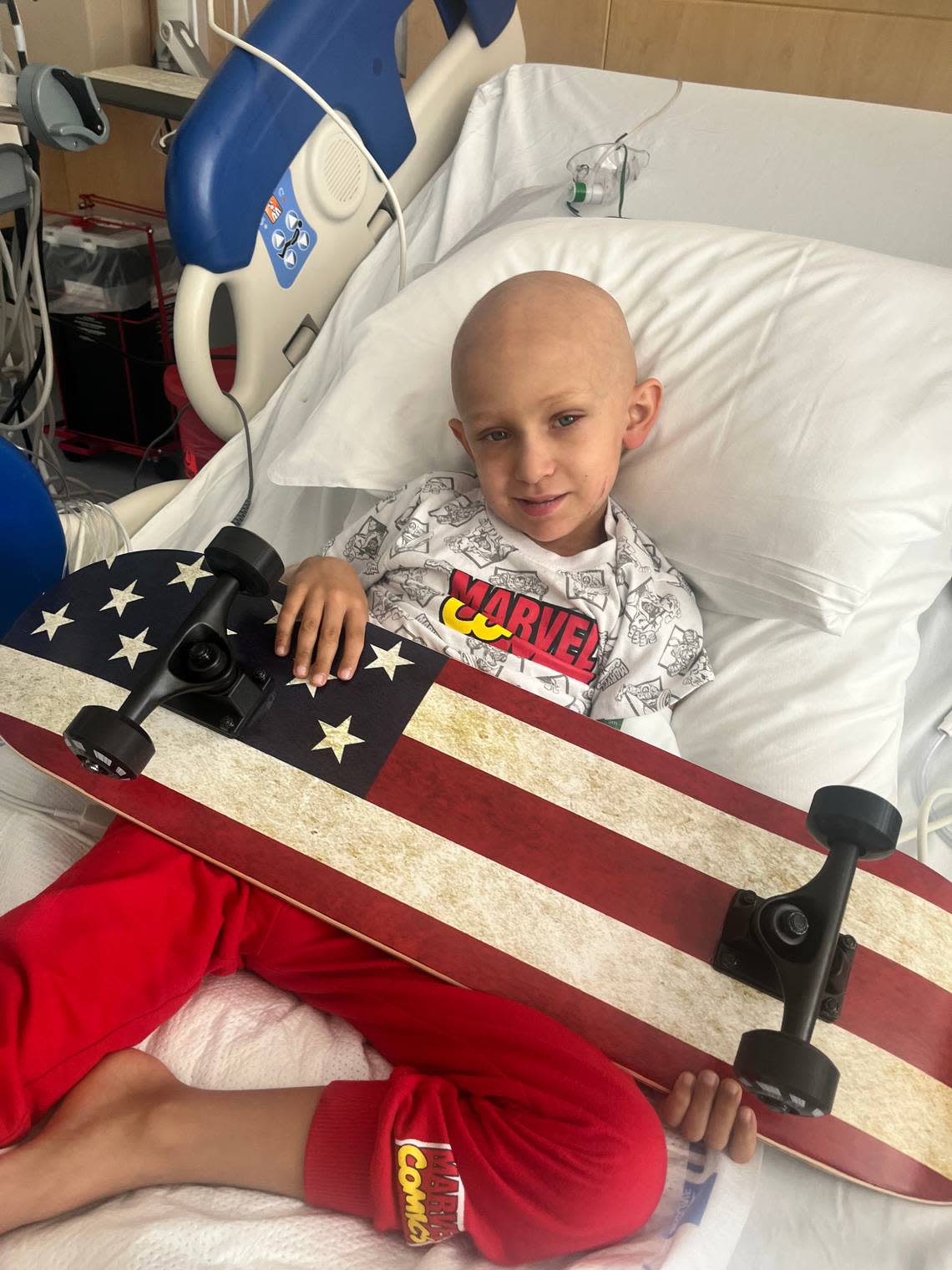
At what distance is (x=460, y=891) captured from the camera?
937mm

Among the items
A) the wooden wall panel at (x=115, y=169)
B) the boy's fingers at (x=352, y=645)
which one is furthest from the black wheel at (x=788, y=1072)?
the wooden wall panel at (x=115, y=169)

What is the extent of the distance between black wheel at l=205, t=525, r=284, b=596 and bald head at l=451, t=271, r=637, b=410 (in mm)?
326

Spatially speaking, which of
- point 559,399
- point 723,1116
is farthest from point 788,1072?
point 559,399

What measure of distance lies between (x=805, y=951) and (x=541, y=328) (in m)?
0.71

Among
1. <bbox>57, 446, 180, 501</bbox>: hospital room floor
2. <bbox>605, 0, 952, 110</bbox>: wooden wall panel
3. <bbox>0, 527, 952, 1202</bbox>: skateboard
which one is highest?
<bbox>605, 0, 952, 110</bbox>: wooden wall panel

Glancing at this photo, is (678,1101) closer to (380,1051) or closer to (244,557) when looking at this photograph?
(380,1051)

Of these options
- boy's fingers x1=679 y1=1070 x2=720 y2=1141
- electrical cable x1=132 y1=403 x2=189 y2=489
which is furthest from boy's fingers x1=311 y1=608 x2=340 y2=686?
electrical cable x1=132 y1=403 x2=189 y2=489

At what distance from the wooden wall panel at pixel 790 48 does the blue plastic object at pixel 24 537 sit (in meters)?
1.40

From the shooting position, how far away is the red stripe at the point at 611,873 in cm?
88

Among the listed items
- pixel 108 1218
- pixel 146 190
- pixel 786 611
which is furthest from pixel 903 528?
pixel 146 190

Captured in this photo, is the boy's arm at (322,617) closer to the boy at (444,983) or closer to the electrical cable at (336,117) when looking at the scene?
the boy at (444,983)

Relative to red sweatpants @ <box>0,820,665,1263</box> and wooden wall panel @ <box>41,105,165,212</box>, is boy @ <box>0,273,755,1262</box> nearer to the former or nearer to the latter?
red sweatpants @ <box>0,820,665,1263</box>

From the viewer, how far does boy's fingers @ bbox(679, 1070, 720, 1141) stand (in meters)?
0.81

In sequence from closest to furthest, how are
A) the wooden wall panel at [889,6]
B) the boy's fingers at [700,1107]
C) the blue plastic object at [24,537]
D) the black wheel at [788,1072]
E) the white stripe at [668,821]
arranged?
1. the black wheel at [788,1072]
2. the boy's fingers at [700,1107]
3. the white stripe at [668,821]
4. the blue plastic object at [24,537]
5. the wooden wall panel at [889,6]
